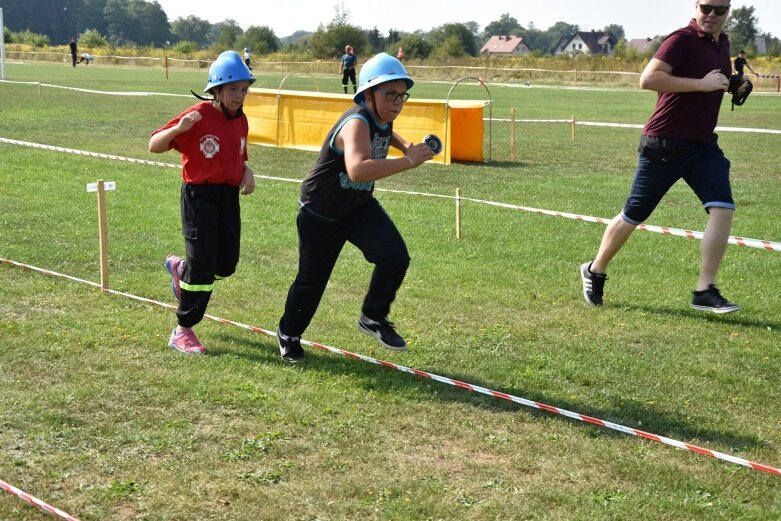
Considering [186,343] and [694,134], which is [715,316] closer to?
[694,134]

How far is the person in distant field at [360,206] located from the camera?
5.37 m

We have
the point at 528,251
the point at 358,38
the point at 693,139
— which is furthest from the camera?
the point at 358,38

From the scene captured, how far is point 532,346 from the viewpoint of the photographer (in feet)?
21.6

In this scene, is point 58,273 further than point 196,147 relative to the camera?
Yes

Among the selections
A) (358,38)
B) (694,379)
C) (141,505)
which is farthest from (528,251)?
(358,38)

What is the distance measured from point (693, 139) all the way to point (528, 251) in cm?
286

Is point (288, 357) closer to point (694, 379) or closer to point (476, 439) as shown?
point (476, 439)

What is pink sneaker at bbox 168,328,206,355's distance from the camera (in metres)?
6.14

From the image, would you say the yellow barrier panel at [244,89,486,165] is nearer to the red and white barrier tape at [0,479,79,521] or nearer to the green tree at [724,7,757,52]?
the red and white barrier tape at [0,479,79,521]

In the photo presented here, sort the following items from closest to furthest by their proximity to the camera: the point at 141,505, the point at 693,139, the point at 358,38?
the point at 141,505
the point at 693,139
the point at 358,38

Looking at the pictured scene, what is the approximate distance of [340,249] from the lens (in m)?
5.88

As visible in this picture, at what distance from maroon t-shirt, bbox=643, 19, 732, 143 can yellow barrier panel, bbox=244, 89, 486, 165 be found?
963 cm

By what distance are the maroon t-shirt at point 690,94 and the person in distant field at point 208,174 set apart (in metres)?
3.02

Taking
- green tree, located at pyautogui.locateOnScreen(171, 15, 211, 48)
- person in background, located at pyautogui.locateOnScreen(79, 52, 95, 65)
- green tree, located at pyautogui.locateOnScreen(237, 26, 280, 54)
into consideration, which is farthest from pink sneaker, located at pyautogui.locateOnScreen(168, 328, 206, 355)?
green tree, located at pyautogui.locateOnScreen(171, 15, 211, 48)
